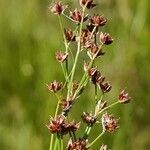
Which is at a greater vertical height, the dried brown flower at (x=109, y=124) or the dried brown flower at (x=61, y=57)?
Answer: the dried brown flower at (x=61, y=57)

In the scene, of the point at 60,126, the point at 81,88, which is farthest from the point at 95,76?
the point at 60,126

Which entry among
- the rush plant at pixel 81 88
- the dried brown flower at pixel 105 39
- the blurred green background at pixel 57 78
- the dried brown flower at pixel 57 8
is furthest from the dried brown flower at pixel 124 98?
the blurred green background at pixel 57 78

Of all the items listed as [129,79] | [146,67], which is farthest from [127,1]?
[129,79]

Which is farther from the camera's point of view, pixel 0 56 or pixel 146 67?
pixel 0 56

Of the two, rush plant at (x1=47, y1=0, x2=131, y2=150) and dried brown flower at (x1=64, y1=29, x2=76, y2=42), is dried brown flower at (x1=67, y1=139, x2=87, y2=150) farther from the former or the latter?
dried brown flower at (x1=64, y1=29, x2=76, y2=42)

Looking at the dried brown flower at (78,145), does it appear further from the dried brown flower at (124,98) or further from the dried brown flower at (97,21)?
the dried brown flower at (97,21)

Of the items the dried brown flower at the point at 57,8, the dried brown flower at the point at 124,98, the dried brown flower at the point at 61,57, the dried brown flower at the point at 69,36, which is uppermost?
the dried brown flower at the point at 57,8

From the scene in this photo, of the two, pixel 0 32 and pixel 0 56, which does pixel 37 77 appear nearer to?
pixel 0 56

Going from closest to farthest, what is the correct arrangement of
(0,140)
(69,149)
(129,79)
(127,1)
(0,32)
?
(69,149) < (129,79) < (0,140) < (127,1) < (0,32)

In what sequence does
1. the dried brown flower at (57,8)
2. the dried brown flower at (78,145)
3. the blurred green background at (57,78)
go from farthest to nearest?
1. the blurred green background at (57,78)
2. the dried brown flower at (57,8)
3. the dried brown flower at (78,145)
